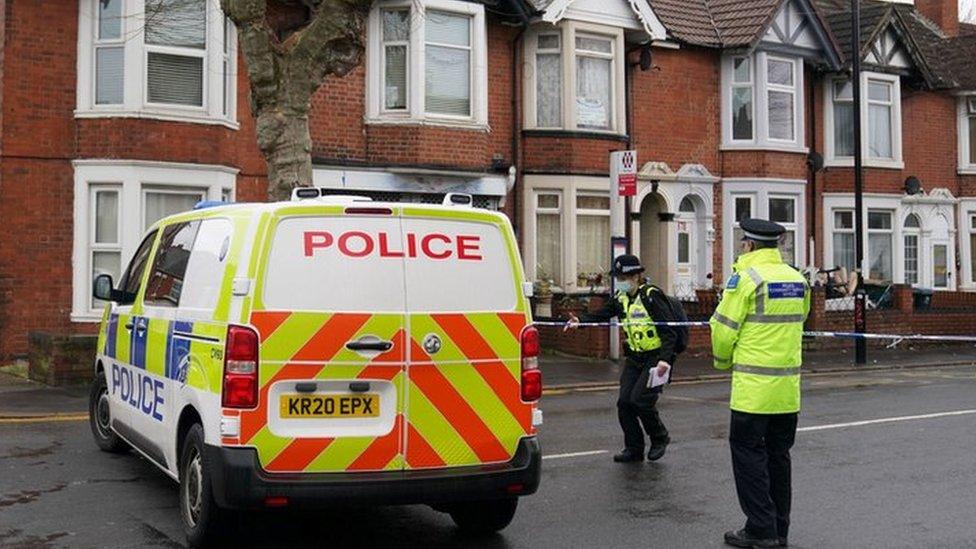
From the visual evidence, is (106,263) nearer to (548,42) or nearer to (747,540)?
(548,42)

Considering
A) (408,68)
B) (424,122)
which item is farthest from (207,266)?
(408,68)

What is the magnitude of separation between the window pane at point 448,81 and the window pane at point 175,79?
4.24 meters

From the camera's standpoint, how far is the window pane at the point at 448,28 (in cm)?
1952

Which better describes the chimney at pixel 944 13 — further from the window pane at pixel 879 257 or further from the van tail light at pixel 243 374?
the van tail light at pixel 243 374

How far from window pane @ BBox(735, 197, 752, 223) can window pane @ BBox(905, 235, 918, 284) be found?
647cm

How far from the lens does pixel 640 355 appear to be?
9414 mm

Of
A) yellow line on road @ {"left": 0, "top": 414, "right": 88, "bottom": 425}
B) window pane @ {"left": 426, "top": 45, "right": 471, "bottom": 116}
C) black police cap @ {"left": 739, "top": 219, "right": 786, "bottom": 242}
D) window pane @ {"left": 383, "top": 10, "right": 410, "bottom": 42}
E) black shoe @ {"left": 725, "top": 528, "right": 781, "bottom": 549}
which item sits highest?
window pane @ {"left": 383, "top": 10, "right": 410, "bottom": 42}

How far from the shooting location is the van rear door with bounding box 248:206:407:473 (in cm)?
578

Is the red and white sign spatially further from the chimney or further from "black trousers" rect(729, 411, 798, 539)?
the chimney

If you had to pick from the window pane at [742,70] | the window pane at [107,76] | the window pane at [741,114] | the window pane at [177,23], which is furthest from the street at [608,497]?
the window pane at [742,70]

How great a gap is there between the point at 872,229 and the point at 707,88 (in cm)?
638

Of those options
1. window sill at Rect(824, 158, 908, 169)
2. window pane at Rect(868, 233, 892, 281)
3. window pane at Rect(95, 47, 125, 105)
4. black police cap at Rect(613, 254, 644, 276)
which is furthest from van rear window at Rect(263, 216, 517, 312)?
window pane at Rect(868, 233, 892, 281)

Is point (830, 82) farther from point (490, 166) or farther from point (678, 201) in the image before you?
point (490, 166)

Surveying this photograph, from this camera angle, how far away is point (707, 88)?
2391 centimetres
